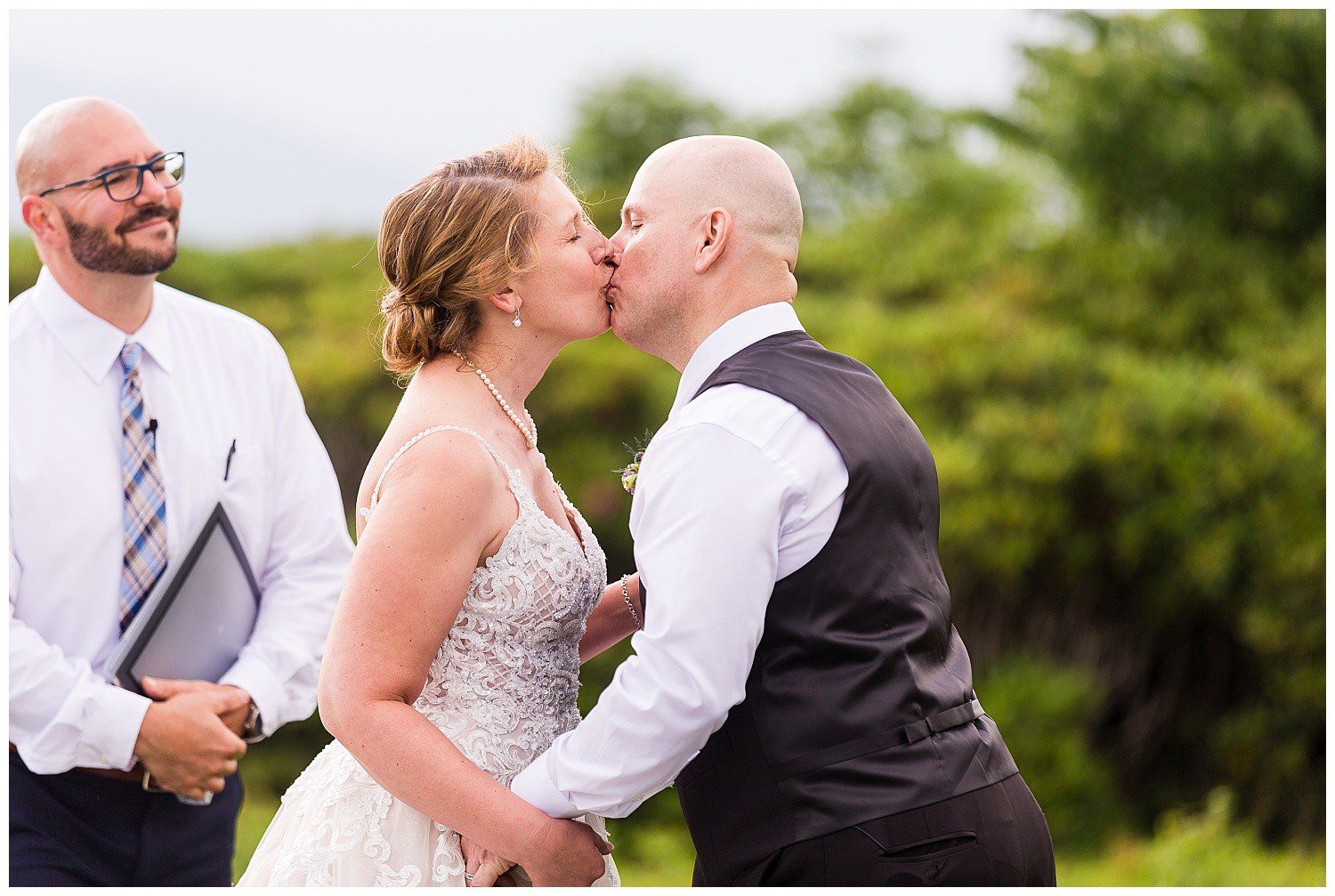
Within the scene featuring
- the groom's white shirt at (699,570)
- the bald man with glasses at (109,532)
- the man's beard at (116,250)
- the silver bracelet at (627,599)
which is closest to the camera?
the groom's white shirt at (699,570)

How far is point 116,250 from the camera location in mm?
3299

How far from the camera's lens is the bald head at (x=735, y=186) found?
8.82ft

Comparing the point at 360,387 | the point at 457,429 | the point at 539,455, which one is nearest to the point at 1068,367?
the point at 360,387

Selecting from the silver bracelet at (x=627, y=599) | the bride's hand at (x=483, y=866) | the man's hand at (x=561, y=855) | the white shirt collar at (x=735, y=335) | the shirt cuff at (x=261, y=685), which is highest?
the white shirt collar at (x=735, y=335)

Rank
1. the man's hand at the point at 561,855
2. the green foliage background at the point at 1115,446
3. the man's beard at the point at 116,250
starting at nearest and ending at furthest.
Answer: the man's hand at the point at 561,855 < the man's beard at the point at 116,250 < the green foliage background at the point at 1115,446

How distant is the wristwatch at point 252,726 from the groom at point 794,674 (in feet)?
3.99

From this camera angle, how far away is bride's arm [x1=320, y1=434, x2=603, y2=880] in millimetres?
2416

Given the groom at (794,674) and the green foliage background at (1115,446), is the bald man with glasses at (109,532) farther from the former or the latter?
the green foliage background at (1115,446)

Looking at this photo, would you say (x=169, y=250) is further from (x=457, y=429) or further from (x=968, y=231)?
(x=968, y=231)

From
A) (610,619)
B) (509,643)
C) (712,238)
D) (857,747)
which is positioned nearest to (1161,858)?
(610,619)

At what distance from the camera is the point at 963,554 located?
654cm

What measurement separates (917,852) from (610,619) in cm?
102

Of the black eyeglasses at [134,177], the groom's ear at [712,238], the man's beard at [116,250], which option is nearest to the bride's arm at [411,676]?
the groom's ear at [712,238]

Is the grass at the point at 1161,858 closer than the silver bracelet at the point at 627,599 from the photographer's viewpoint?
No
